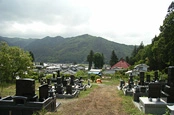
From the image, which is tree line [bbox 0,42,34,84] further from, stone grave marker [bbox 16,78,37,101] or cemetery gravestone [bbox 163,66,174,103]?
cemetery gravestone [bbox 163,66,174,103]

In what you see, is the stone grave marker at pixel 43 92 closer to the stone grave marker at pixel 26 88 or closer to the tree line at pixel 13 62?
the stone grave marker at pixel 26 88

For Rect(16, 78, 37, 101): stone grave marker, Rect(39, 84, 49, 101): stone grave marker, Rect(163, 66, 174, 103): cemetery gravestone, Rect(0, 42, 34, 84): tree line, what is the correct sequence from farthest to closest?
Rect(0, 42, 34, 84): tree line → Rect(39, 84, 49, 101): stone grave marker → Rect(163, 66, 174, 103): cemetery gravestone → Rect(16, 78, 37, 101): stone grave marker

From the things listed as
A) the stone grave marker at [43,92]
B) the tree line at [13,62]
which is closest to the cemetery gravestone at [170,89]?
the stone grave marker at [43,92]

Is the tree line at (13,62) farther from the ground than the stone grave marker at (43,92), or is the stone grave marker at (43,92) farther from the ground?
the tree line at (13,62)

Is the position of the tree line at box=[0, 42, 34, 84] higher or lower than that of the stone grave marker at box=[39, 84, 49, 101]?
higher

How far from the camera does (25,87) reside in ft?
39.7

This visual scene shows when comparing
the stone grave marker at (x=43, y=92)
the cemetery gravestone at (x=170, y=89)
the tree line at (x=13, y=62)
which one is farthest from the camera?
the tree line at (x=13, y=62)

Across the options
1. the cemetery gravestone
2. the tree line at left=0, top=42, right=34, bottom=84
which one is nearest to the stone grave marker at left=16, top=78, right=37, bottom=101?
the cemetery gravestone

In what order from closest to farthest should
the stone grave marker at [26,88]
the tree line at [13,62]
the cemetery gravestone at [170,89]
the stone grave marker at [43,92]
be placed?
the stone grave marker at [26,88] → the cemetery gravestone at [170,89] → the stone grave marker at [43,92] → the tree line at [13,62]

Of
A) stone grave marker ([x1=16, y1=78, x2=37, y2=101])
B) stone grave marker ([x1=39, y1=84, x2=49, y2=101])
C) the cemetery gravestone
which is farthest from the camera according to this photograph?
stone grave marker ([x1=39, y1=84, x2=49, y2=101])

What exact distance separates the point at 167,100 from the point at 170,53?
21041mm

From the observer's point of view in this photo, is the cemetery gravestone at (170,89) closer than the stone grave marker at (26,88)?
No

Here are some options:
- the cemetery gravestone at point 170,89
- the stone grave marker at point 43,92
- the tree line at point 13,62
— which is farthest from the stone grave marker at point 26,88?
the tree line at point 13,62

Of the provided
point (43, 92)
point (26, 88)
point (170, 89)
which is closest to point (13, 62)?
point (43, 92)
